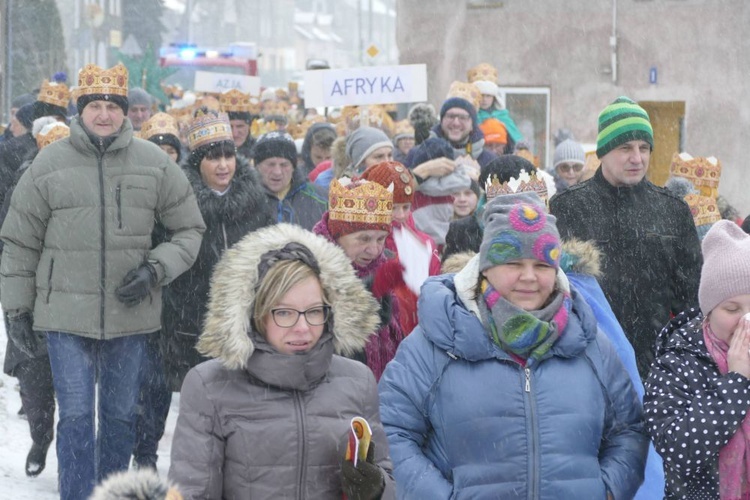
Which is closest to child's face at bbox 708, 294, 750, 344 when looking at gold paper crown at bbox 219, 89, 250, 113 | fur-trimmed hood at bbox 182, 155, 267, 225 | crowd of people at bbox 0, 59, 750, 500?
crowd of people at bbox 0, 59, 750, 500

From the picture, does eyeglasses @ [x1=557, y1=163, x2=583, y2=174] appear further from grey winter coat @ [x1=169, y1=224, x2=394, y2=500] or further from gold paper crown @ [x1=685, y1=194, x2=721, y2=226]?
grey winter coat @ [x1=169, y1=224, x2=394, y2=500]

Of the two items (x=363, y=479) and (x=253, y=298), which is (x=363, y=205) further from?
Result: (x=363, y=479)

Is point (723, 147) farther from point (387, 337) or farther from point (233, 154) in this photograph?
point (387, 337)

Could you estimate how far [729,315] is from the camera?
13.0ft

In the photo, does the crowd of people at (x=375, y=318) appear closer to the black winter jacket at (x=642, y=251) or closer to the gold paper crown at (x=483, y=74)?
the black winter jacket at (x=642, y=251)

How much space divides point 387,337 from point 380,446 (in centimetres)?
174

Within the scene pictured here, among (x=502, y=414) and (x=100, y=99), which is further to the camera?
(x=100, y=99)

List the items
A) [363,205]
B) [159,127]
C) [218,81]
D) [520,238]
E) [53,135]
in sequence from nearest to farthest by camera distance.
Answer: [520,238] < [363,205] < [53,135] < [159,127] < [218,81]

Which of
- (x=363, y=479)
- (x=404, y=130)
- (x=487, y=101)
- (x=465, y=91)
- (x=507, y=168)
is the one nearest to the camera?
(x=363, y=479)

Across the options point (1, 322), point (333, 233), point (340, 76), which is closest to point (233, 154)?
point (333, 233)

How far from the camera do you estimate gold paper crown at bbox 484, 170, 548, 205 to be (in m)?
5.60

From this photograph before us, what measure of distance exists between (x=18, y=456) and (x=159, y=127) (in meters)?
3.44

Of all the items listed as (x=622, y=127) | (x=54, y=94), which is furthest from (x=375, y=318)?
(x=54, y=94)

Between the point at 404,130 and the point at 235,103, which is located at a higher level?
the point at 235,103
